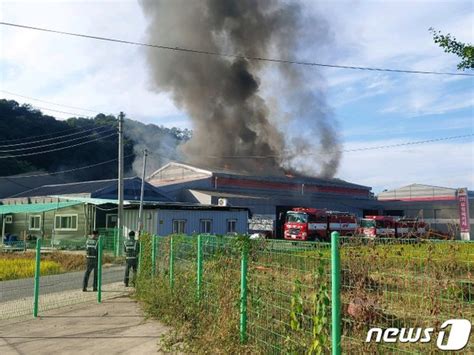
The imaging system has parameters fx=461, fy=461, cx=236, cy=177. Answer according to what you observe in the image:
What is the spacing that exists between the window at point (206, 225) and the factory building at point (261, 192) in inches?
315

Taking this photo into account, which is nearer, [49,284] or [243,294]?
[243,294]

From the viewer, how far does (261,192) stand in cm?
5072

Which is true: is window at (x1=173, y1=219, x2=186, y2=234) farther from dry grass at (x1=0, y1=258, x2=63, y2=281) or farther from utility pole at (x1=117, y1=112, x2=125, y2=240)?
dry grass at (x1=0, y1=258, x2=63, y2=281)

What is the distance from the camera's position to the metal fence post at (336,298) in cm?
358

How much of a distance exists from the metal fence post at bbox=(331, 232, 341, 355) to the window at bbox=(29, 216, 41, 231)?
107 ft

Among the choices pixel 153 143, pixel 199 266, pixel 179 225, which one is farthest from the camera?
pixel 153 143

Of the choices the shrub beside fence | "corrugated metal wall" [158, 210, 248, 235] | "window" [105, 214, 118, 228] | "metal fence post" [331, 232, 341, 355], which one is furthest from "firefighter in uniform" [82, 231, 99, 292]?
"window" [105, 214, 118, 228]

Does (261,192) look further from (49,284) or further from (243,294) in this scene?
(243,294)

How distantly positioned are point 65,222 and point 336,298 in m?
29.6

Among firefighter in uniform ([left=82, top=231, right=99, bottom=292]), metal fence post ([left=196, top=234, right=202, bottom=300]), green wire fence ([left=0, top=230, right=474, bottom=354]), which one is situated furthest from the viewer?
firefighter in uniform ([left=82, top=231, right=99, bottom=292])

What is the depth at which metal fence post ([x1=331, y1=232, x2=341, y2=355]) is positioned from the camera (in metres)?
3.58

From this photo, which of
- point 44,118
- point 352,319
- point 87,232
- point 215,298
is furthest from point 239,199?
point 44,118

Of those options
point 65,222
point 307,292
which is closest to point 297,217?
point 65,222

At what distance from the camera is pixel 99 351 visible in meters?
6.06
